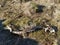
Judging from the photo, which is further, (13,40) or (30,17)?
(30,17)

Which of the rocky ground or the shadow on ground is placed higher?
the rocky ground

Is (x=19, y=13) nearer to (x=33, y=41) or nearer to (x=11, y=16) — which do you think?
(x=11, y=16)

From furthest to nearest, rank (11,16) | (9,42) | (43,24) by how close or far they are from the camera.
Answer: (11,16)
(43,24)
(9,42)

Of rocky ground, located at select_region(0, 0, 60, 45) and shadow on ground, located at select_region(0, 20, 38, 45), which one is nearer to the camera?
shadow on ground, located at select_region(0, 20, 38, 45)

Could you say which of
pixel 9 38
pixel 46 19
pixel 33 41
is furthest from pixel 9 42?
pixel 46 19

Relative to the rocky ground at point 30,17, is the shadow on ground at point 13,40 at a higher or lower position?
lower

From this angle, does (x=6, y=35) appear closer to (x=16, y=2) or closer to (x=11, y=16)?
(x=11, y=16)

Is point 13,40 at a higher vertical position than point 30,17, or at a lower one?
lower

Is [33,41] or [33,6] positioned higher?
[33,6]

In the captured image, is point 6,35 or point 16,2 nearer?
point 6,35

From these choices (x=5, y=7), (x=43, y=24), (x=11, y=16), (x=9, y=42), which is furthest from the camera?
(x=5, y=7)

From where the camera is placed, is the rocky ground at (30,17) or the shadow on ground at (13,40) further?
the rocky ground at (30,17)
